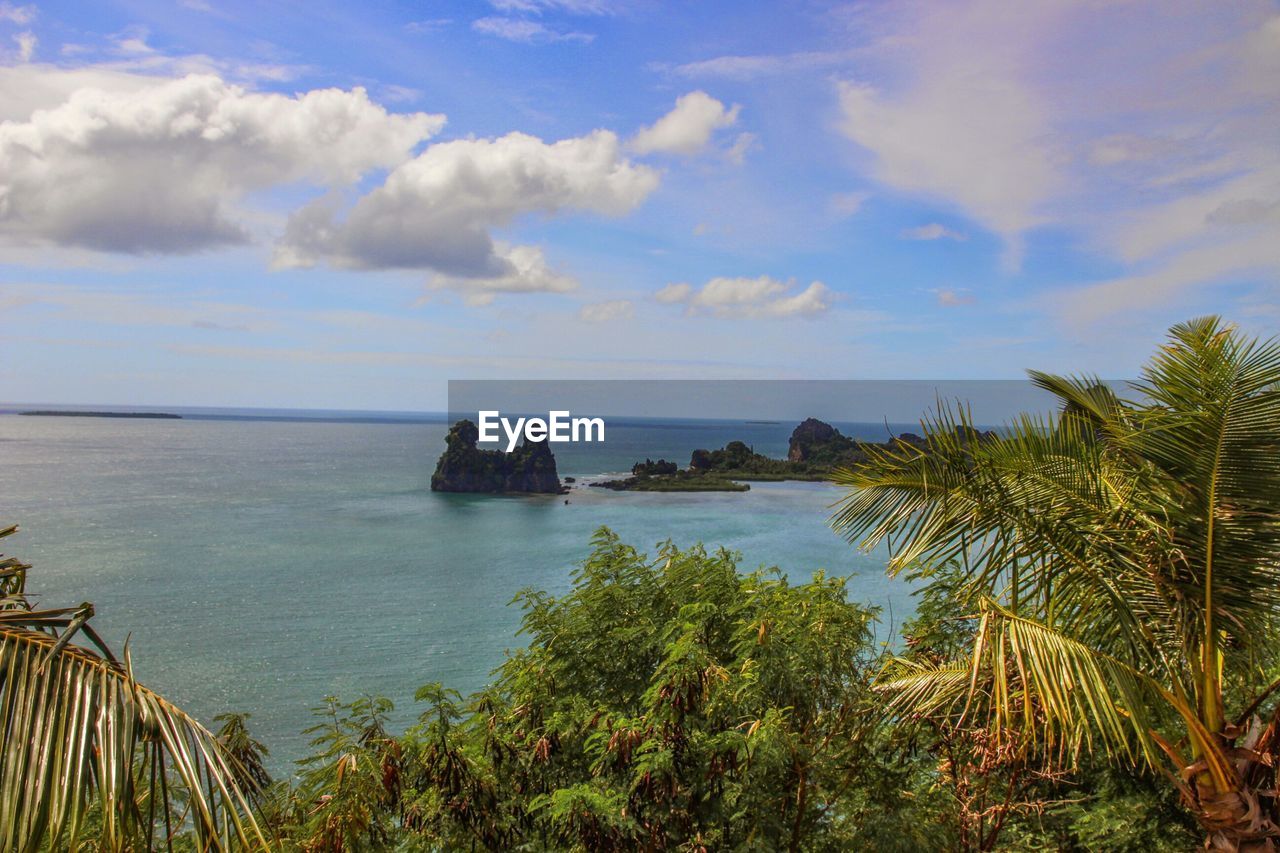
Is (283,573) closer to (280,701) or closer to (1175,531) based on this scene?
(280,701)

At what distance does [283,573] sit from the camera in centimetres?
3684

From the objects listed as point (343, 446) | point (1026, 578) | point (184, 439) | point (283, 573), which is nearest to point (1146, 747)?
point (1026, 578)

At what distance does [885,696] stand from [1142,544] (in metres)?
2.09

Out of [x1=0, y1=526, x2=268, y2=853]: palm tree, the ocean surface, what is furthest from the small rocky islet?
[x1=0, y1=526, x2=268, y2=853]: palm tree

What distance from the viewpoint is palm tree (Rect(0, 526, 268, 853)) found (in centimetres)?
180

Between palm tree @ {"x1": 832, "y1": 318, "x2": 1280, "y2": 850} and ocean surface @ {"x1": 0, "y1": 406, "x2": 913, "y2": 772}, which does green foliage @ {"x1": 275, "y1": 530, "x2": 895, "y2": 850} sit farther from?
ocean surface @ {"x1": 0, "y1": 406, "x2": 913, "y2": 772}

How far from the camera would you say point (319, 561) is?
39031 millimetres

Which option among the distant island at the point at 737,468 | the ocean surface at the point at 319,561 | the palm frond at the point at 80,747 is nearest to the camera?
the palm frond at the point at 80,747

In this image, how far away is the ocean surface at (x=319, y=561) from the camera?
21812 mm

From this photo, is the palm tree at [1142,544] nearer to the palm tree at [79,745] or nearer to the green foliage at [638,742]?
the green foliage at [638,742]

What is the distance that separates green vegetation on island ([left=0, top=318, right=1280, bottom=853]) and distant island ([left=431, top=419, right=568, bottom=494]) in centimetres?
5890

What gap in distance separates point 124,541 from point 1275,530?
156ft

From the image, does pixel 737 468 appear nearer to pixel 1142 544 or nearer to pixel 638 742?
pixel 638 742

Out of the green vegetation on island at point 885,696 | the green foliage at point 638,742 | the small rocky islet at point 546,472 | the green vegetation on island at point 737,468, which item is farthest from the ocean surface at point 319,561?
the green vegetation on island at point 737,468
